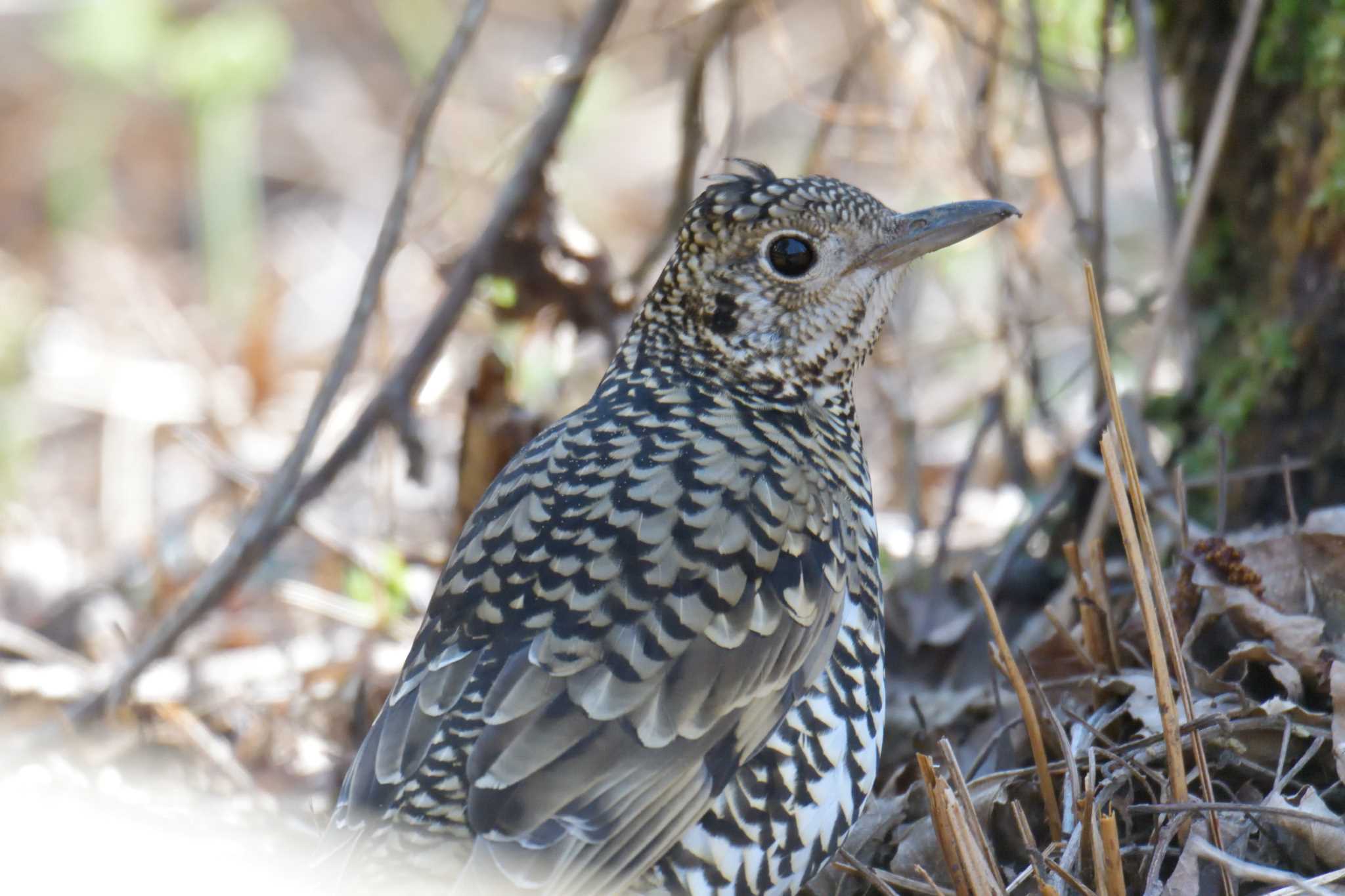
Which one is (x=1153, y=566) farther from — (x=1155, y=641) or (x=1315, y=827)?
(x=1315, y=827)

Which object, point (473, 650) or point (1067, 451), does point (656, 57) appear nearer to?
point (1067, 451)

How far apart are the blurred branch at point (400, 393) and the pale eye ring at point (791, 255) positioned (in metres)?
1.15

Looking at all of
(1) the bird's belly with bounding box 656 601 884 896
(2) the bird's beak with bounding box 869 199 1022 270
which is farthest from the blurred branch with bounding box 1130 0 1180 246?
(1) the bird's belly with bounding box 656 601 884 896

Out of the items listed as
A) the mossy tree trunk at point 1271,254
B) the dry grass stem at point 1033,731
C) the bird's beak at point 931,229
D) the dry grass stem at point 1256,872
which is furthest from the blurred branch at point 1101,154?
the dry grass stem at point 1256,872

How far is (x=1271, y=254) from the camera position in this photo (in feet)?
12.8

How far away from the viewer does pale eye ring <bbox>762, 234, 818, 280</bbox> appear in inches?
125

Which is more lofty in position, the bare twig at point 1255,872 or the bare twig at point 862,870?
the bare twig at point 1255,872

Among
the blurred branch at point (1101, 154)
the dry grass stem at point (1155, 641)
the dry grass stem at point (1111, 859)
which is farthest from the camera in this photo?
the blurred branch at point (1101, 154)

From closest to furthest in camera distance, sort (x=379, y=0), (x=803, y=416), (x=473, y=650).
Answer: (x=473, y=650)
(x=803, y=416)
(x=379, y=0)

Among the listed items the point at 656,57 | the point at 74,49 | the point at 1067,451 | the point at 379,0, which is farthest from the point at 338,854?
the point at 656,57

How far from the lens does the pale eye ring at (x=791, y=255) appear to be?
10.4 ft

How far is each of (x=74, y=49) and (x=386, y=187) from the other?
186 cm

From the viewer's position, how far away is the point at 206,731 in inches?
164

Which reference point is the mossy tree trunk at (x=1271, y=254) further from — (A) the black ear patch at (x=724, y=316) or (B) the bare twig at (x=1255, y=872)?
(B) the bare twig at (x=1255, y=872)
